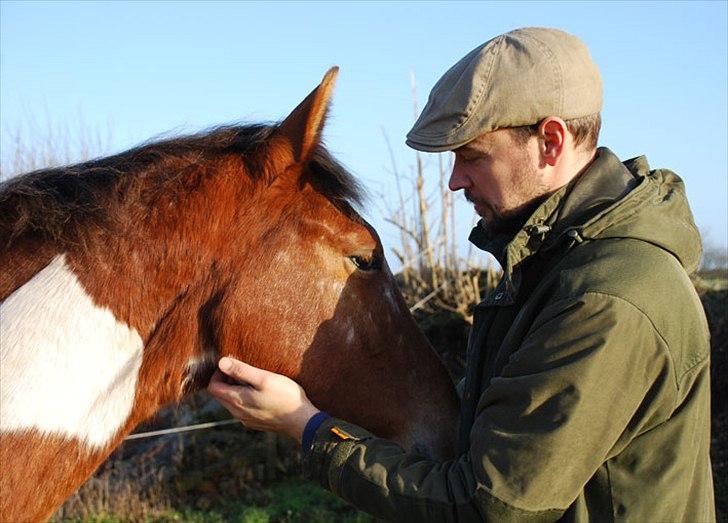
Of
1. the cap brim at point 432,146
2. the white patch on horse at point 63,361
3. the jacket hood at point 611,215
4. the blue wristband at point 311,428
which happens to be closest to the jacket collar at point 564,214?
the jacket hood at point 611,215

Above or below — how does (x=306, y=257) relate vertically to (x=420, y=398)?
above

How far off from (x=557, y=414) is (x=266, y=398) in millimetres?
939

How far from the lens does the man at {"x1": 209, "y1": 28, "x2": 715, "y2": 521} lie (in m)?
1.99

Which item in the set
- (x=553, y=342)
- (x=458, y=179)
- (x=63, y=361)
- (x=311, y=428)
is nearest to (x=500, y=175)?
(x=458, y=179)

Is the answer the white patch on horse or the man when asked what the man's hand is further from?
the white patch on horse

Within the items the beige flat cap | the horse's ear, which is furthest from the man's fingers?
→ the beige flat cap

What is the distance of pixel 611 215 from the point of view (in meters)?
2.23

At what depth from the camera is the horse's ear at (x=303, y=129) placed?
99.2 inches

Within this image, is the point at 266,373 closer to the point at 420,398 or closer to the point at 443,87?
the point at 420,398

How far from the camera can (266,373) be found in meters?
2.51

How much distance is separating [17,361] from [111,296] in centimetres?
32

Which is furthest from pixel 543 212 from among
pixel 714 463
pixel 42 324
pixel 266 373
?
pixel 714 463

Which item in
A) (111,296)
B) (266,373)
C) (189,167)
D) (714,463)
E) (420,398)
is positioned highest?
(189,167)

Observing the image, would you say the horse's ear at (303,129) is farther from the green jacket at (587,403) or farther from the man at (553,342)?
the green jacket at (587,403)
